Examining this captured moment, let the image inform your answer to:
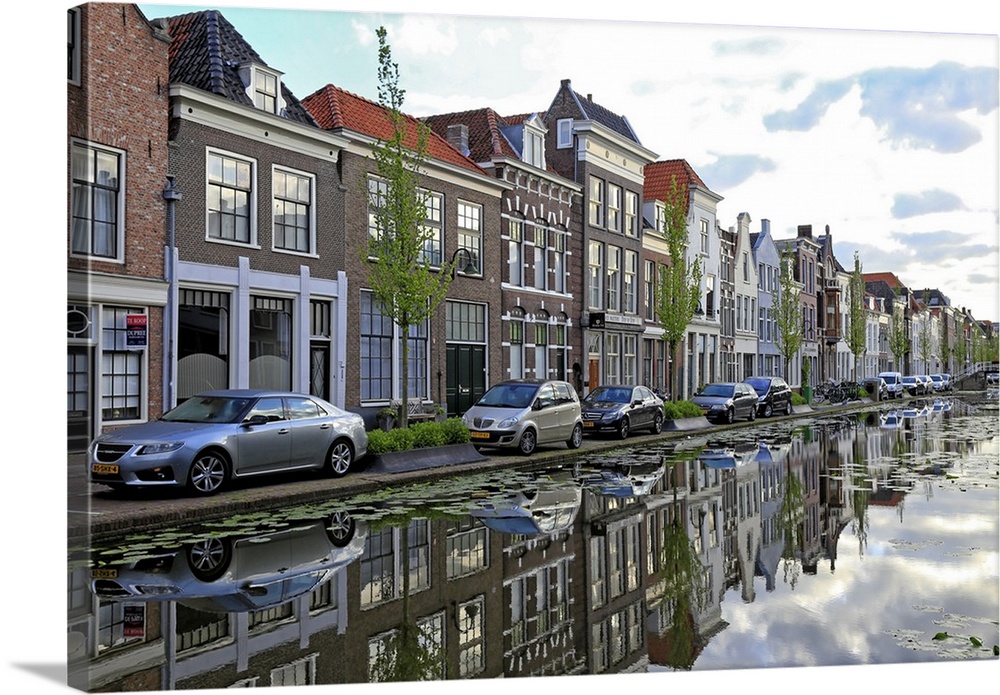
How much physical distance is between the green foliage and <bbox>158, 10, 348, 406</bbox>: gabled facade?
1186 cm

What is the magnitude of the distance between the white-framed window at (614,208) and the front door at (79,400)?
26257mm

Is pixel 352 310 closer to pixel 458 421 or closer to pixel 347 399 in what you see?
pixel 347 399

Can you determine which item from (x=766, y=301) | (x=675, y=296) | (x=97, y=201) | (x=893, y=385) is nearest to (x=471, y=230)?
(x=675, y=296)

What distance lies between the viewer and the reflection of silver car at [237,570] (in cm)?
845

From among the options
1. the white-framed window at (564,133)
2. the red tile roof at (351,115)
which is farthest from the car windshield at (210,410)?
the white-framed window at (564,133)

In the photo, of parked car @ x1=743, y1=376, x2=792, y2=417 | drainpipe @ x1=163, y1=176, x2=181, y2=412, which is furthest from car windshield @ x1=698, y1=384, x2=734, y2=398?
drainpipe @ x1=163, y1=176, x2=181, y2=412

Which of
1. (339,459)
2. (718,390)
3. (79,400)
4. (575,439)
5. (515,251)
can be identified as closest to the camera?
(339,459)

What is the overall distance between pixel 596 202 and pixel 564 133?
10.2 ft

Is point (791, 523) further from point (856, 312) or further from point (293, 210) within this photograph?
point (856, 312)

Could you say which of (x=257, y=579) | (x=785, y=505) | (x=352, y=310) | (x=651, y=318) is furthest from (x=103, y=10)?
(x=651, y=318)

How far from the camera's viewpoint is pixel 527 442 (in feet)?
70.7

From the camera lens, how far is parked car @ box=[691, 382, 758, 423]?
34906mm

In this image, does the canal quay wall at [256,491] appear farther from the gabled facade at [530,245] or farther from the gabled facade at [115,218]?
the gabled facade at [530,245]

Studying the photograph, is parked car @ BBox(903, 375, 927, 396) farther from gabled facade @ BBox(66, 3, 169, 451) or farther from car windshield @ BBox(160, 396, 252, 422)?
car windshield @ BBox(160, 396, 252, 422)
